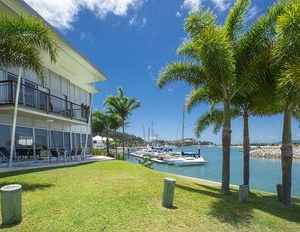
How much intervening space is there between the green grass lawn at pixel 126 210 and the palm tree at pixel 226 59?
3.58 meters

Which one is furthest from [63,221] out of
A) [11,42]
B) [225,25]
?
[225,25]

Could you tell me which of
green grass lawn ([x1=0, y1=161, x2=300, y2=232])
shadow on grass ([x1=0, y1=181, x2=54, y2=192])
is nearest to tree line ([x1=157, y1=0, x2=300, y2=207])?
green grass lawn ([x1=0, y1=161, x2=300, y2=232])

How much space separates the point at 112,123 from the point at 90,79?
1753 cm

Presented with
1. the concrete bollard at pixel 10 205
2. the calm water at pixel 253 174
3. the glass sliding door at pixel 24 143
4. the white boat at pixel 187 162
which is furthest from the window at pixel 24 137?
the white boat at pixel 187 162

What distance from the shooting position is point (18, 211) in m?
7.30

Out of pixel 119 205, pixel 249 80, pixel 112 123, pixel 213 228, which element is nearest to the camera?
pixel 213 228

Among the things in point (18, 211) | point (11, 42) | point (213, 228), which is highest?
point (11, 42)

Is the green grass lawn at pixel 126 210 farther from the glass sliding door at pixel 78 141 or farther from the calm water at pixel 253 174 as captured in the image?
the glass sliding door at pixel 78 141

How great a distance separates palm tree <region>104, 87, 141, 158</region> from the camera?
44719 mm

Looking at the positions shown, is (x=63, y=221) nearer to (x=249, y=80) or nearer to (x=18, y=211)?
(x=18, y=211)

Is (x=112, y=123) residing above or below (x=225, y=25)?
below

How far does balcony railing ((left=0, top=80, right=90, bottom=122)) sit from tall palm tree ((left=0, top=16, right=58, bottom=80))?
5.23 metres

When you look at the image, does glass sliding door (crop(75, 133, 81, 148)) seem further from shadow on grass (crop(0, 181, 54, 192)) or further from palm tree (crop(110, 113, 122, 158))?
shadow on grass (crop(0, 181, 54, 192))

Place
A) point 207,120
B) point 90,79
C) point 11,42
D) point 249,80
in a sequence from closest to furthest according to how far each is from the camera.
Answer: point 11,42
point 249,80
point 207,120
point 90,79
